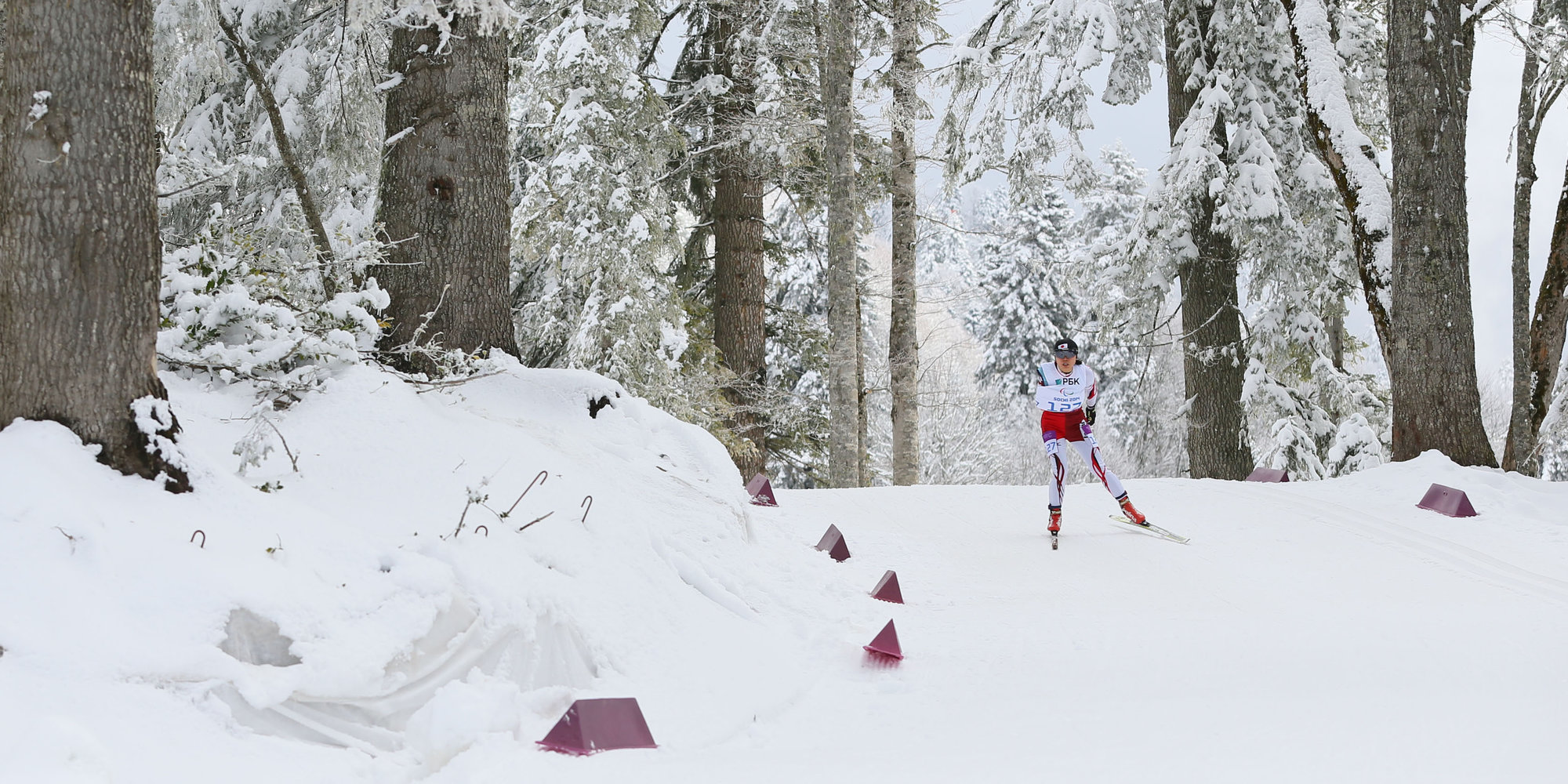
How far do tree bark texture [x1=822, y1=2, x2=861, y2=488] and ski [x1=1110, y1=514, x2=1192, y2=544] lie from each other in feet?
15.7

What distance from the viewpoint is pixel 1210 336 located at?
1344cm

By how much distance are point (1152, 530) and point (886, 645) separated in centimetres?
411

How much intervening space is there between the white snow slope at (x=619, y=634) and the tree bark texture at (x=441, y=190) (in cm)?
57

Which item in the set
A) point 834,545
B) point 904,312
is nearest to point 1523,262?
point 904,312

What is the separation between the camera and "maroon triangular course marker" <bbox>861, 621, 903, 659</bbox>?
4836mm

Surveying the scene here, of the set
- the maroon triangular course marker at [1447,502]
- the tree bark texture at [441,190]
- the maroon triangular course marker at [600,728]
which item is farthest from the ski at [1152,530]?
the maroon triangular course marker at [600,728]

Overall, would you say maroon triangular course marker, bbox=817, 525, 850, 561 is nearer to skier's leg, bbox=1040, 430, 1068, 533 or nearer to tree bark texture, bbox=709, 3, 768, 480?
skier's leg, bbox=1040, 430, 1068, 533

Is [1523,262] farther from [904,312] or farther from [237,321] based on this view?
[237,321]

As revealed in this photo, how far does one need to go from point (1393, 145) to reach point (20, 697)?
432 inches

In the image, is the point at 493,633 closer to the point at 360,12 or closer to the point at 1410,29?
the point at 360,12

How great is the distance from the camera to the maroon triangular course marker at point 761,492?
326 inches

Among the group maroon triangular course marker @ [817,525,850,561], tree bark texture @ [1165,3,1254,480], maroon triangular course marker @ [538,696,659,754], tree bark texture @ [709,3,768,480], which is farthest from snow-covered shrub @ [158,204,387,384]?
tree bark texture @ [1165,3,1254,480]

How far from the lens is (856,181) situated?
1540cm

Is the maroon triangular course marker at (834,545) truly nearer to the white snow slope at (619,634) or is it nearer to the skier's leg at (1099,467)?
the white snow slope at (619,634)
